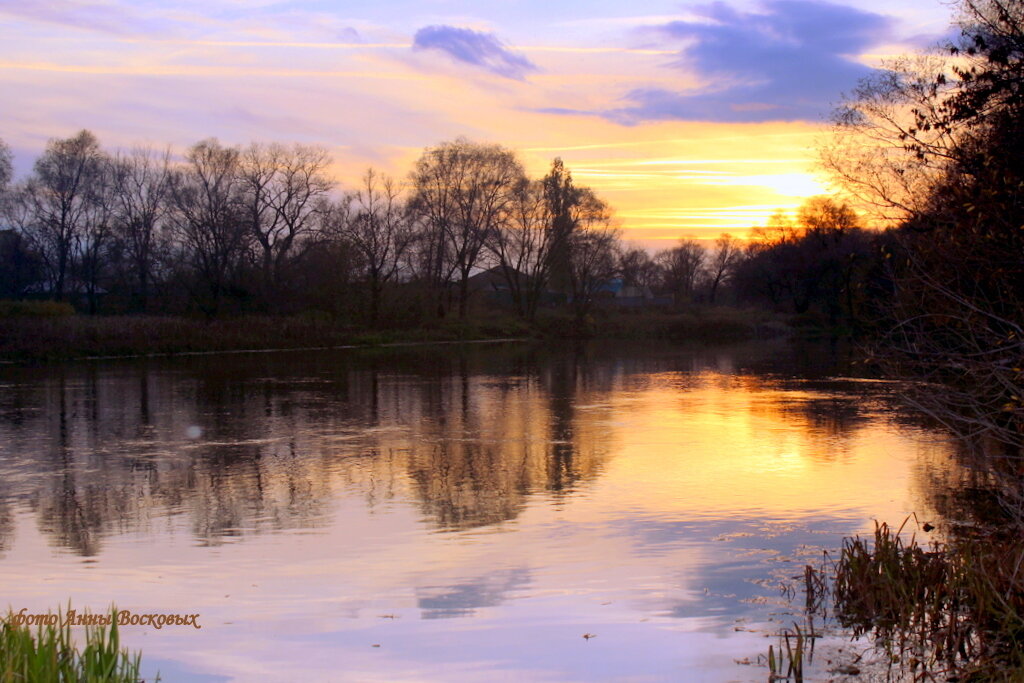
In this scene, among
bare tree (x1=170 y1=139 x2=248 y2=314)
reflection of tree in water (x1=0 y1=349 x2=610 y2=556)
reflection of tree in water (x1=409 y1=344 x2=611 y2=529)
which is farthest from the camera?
bare tree (x1=170 y1=139 x2=248 y2=314)

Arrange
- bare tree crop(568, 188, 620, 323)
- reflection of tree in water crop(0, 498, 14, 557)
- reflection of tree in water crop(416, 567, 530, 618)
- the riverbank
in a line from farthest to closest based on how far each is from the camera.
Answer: bare tree crop(568, 188, 620, 323) → the riverbank → reflection of tree in water crop(0, 498, 14, 557) → reflection of tree in water crop(416, 567, 530, 618)

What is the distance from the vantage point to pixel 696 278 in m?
141

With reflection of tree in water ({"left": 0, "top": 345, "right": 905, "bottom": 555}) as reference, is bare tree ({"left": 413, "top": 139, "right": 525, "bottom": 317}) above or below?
above

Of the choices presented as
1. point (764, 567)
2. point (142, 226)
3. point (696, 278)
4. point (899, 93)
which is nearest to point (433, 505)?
point (764, 567)

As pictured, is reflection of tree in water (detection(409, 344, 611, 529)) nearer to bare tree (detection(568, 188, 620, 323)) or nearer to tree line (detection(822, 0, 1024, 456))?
tree line (detection(822, 0, 1024, 456))

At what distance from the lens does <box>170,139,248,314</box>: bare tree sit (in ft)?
168

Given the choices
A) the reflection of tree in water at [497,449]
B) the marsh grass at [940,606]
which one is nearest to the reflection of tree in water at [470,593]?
the reflection of tree in water at [497,449]

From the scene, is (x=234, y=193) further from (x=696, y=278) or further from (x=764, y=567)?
(x=696, y=278)

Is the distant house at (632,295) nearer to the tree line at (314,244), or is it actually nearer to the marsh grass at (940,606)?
the tree line at (314,244)

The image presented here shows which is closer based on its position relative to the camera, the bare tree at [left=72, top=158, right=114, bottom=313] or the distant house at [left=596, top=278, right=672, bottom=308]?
the bare tree at [left=72, top=158, right=114, bottom=313]

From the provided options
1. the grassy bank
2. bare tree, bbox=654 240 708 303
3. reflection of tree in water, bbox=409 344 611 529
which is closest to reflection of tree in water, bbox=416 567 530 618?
reflection of tree in water, bbox=409 344 611 529

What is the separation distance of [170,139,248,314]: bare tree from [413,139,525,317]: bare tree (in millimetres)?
12273

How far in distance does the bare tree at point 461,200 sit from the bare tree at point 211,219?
1227 centimetres

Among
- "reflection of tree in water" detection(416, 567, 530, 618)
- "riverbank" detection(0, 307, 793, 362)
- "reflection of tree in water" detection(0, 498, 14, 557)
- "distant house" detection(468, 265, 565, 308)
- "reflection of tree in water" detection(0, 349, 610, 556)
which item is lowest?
"reflection of tree in water" detection(416, 567, 530, 618)
